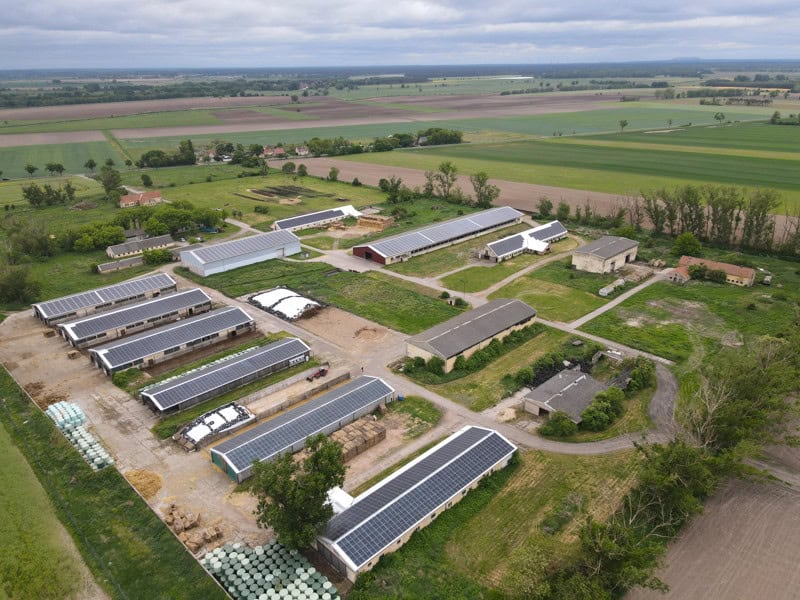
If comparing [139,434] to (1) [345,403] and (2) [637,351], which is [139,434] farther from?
(2) [637,351]

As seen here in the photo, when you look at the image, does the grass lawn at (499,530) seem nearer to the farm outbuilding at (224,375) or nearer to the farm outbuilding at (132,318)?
the farm outbuilding at (224,375)

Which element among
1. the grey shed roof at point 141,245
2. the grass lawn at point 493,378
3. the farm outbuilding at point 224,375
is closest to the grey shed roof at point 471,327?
the grass lawn at point 493,378

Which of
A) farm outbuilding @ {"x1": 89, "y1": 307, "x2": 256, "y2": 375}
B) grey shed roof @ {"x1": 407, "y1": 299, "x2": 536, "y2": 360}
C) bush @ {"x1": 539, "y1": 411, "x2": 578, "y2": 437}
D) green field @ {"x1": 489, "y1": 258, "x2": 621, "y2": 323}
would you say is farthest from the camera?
green field @ {"x1": 489, "y1": 258, "x2": 621, "y2": 323}

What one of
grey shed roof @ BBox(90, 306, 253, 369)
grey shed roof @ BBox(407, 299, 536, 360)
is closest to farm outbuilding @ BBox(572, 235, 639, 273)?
grey shed roof @ BBox(407, 299, 536, 360)

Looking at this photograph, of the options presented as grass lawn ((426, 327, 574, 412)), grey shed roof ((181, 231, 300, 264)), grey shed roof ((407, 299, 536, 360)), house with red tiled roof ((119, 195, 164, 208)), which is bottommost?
grass lawn ((426, 327, 574, 412))

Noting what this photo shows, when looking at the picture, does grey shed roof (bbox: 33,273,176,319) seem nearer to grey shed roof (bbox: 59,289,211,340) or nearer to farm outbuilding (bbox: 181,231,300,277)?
grey shed roof (bbox: 59,289,211,340)

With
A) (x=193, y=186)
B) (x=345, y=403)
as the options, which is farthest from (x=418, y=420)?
(x=193, y=186)
